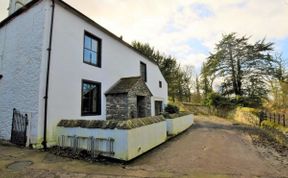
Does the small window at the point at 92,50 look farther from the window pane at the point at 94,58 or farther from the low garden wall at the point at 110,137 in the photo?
the low garden wall at the point at 110,137

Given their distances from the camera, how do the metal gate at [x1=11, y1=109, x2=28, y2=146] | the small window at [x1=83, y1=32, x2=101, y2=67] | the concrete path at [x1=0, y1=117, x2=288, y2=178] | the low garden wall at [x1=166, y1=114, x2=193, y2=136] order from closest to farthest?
the concrete path at [x1=0, y1=117, x2=288, y2=178] → the metal gate at [x1=11, y1=109, x2=28, y2=146] → the small window at [x1=83, y1=32, x2=101, y2=67] → the low garden wall at [x1=166, y1=114, x2=193, y2=136]

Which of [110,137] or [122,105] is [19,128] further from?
[122,105]

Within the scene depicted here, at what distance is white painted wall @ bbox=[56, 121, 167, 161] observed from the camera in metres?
6.09

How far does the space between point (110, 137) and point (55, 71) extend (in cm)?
384

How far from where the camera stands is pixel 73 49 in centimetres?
895

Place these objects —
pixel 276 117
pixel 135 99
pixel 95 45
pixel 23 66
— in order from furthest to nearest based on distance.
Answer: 1. pixel 276 117
2. pixel 135 99
3. pixel 95 45
4. pixel 23 66

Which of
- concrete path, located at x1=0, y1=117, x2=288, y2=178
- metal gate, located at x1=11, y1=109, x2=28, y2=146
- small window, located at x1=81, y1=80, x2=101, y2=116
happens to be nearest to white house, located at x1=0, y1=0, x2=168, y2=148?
small window, located at x1=81, y1=80, x2=101, y2=116

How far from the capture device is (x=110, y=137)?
632cm

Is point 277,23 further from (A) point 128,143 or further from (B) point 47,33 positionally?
(B) point 47,33

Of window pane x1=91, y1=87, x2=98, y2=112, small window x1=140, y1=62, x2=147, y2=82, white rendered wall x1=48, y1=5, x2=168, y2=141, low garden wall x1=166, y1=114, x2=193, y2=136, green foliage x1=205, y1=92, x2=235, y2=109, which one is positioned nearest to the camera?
white rendered wall x1=48, y1=5, x2=168, y2=141

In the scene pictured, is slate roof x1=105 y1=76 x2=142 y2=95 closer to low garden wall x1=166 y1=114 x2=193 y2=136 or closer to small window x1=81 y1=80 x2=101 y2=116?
small window x1=81 y1=80 x2=101 y2=116

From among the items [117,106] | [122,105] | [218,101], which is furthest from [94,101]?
[218,101]

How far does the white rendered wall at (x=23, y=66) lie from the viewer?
7.65m

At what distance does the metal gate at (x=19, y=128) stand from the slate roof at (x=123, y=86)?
434 centimetres
